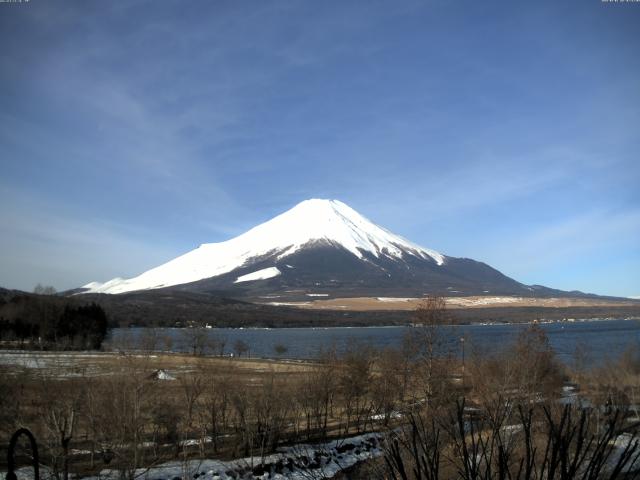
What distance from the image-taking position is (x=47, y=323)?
79312 mm

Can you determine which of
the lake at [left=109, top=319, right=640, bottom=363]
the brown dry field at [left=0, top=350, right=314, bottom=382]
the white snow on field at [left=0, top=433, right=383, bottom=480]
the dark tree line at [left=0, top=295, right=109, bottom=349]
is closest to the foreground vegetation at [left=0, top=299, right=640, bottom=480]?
the brown dry field at [left=0, top=350, right=314, bottom=382]

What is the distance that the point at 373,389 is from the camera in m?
32.5

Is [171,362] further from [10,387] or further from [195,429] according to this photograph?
[10,387]

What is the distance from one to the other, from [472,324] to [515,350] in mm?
160759

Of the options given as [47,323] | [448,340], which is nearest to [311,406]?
[47,323]

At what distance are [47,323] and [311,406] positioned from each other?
209ft

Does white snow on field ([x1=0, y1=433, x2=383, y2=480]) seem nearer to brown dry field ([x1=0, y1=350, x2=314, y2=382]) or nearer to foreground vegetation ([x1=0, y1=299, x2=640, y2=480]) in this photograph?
foreground vegetation ([x1=0, y1=299, x2=640, y2=480])

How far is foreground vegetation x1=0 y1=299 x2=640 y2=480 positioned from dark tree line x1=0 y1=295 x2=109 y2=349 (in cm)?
3838

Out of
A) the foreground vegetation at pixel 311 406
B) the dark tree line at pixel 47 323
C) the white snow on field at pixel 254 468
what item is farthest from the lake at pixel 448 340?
the white snow on field at pixel 254 468

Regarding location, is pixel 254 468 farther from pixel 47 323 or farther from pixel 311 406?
pixel 47 323

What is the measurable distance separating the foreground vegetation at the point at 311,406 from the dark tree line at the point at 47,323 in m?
38.4

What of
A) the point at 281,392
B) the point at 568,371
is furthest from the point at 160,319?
the point at 281,392

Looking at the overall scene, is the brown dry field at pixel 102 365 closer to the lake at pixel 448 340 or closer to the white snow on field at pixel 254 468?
the lake at pixel 448 340

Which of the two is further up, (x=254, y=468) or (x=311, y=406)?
(x=311, y=406)
